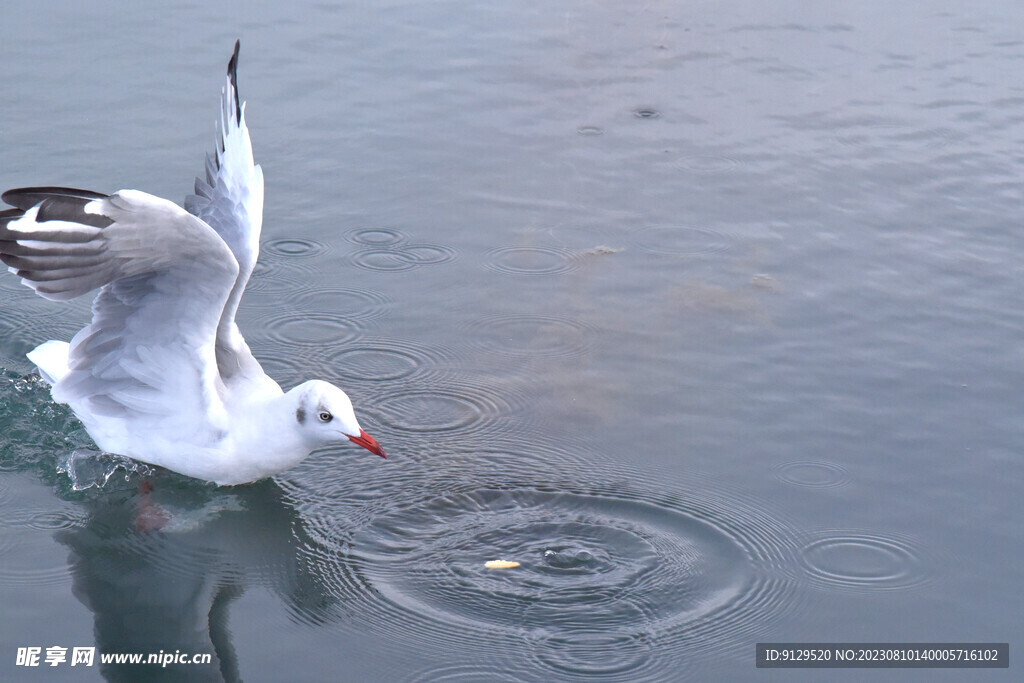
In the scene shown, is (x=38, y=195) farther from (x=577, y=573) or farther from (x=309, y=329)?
(x=577, y=573)

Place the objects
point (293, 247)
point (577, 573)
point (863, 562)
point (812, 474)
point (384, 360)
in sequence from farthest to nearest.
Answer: point (293, 247), point (384, 360), point (812, 474), point (863, 562), point (577, 573)

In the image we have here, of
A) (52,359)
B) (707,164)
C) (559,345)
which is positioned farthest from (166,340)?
(707,164)

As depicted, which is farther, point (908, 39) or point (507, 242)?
point (908, 39)

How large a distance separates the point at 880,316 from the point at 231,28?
6.85m

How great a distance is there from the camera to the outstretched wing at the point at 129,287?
17.0 ft

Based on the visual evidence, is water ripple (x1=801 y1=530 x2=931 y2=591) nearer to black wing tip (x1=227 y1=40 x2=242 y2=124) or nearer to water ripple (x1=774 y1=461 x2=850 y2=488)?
water ripple (x1=774 y1=461 x2=850 y2=488)

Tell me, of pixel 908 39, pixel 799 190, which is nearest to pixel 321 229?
pixel 799 190

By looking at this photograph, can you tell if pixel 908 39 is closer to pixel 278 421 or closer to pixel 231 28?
pixel 231 28

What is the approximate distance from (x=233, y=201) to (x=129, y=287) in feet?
4.02

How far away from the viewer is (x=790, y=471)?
6281 mm

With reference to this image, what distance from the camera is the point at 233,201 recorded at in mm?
6879

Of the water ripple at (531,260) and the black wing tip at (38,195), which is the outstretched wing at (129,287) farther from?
the water ripple at (531,260)

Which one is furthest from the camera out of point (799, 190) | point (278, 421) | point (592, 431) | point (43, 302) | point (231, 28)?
point (231, 28)

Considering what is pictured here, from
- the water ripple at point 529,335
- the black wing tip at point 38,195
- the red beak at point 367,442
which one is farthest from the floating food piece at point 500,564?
the black wing tip at point 38,195
